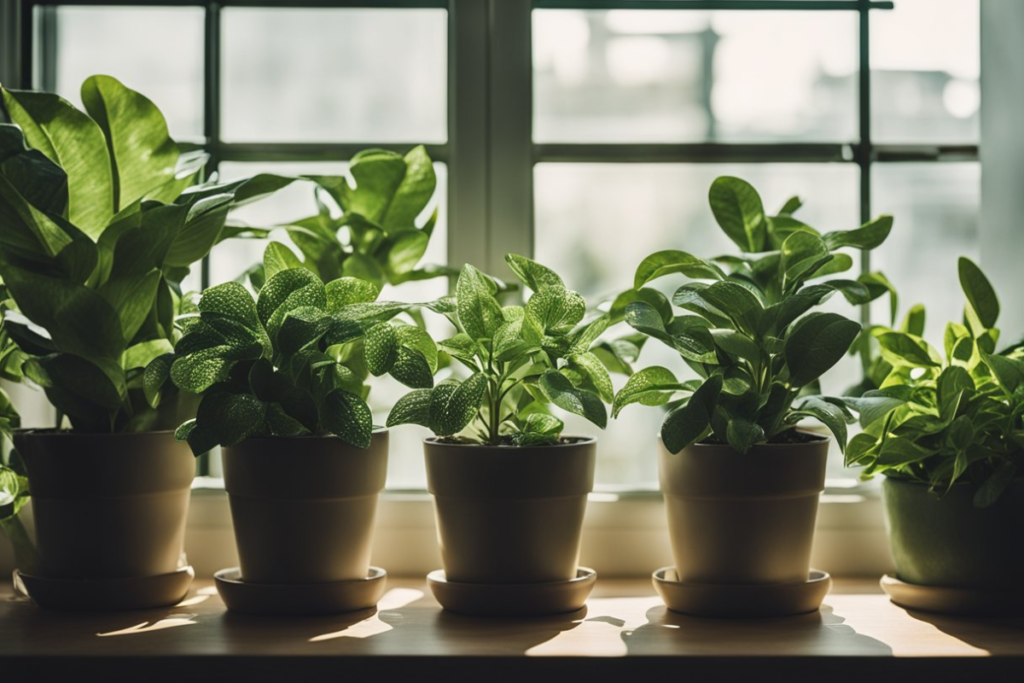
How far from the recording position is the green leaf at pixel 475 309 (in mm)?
890

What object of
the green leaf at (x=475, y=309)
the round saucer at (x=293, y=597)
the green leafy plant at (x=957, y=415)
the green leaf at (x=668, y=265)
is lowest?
the round saucer at (x=293, y=597)

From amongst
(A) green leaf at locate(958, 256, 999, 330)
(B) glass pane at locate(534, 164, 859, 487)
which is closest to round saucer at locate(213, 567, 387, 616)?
(B) glass pane at locate(534, 164, 859, 487)

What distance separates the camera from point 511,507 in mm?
893

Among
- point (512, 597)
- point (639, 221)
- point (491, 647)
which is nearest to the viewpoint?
point (491, 647)

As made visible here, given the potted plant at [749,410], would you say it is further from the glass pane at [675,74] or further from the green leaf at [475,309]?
the glass pane at [675,74]

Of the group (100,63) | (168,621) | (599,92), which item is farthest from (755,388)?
(100,63)

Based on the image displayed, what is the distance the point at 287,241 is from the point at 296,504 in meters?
0.43

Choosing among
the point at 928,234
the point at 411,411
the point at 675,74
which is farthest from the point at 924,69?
the point at 411,411

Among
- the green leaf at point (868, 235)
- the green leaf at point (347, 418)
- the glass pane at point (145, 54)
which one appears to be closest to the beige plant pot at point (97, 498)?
the green leaf at point (347, 418)

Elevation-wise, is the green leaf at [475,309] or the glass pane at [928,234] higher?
the glass pane at [928,234]

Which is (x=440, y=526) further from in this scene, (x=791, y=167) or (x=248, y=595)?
(x=791, y=167)

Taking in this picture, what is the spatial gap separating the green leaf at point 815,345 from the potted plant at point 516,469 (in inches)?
7.3

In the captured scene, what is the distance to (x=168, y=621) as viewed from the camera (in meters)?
0.89

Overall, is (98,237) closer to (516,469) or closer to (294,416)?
(294,416)
